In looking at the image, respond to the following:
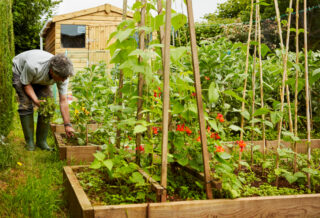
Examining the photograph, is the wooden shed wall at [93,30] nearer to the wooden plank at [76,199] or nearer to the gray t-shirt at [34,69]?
the gray t-shirt at [34,69]

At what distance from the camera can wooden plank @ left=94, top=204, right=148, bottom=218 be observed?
62.5 inches

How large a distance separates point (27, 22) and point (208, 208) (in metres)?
18.4

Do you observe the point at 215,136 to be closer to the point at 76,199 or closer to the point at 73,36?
the point at 76,199

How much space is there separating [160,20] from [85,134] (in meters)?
2.16

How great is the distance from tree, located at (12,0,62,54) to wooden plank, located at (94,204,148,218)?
17247mm

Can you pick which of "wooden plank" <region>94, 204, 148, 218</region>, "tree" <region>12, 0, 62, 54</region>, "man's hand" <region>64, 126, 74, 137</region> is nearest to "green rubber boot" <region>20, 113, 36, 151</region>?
"man's hand" <region>64, 126, 74, 137</region>

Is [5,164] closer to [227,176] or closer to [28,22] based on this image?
[227,176]

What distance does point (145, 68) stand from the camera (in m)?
1.78

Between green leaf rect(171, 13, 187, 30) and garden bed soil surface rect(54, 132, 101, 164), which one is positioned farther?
garden bed soil surface rect(54, 132, 101, 164)

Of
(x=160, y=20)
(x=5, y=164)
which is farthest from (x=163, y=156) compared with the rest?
(x=5, y=164)

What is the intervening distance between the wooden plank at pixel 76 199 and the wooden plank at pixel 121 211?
1.5 inches

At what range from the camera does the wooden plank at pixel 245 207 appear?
Answer: 167 centimetres

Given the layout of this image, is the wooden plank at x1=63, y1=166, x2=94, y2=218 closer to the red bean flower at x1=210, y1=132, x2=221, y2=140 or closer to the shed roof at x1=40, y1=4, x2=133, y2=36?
the red bean flower at x1=210, y1=132, x2=221, y2=140

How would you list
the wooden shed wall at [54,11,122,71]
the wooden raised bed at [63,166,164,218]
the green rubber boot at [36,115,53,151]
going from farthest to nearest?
the wooden shed wall at [54,11,122,71], the green rubber boot at [36,115,53,151], the wooden raised bed at [63,166,164,218]
